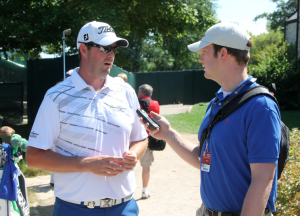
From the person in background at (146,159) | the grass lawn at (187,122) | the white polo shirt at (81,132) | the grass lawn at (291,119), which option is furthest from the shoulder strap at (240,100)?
the grass lawn at (291,119)

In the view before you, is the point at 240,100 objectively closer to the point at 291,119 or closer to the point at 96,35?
the point at 96,35

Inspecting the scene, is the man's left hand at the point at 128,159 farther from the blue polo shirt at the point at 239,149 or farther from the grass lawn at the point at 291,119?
the grass lawn at the point at 291,119

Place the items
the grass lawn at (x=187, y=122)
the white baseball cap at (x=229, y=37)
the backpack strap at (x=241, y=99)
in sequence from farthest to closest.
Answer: the grass lawn at (x=187, y=122) → the white baseball cap at (x=229, y=37) → the backpack strap at (x=241, y=99)

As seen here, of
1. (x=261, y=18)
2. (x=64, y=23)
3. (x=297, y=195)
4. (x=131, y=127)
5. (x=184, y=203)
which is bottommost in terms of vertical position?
(x=184, y=203)

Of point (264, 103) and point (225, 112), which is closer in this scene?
point (264, 103)

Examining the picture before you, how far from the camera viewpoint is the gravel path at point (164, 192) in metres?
4.89

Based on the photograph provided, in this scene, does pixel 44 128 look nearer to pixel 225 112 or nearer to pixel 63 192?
pixel 63 192

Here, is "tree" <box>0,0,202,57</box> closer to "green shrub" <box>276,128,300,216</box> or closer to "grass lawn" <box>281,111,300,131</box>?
"green shrub" <box>276,128,300,216</box>

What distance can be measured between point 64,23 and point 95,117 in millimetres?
7575

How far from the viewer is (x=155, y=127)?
→ 2402 mm

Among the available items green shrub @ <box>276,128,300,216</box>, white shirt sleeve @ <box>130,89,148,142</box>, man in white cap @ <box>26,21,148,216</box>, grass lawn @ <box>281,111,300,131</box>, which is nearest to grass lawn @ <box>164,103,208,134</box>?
grass lawn @ <box>281,111,300,131</box>

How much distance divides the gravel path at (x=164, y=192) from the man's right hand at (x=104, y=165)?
299 centimetres

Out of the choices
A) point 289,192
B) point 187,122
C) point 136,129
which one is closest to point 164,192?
point 289,192

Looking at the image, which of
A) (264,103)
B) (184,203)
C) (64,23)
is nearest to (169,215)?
(184,203)
